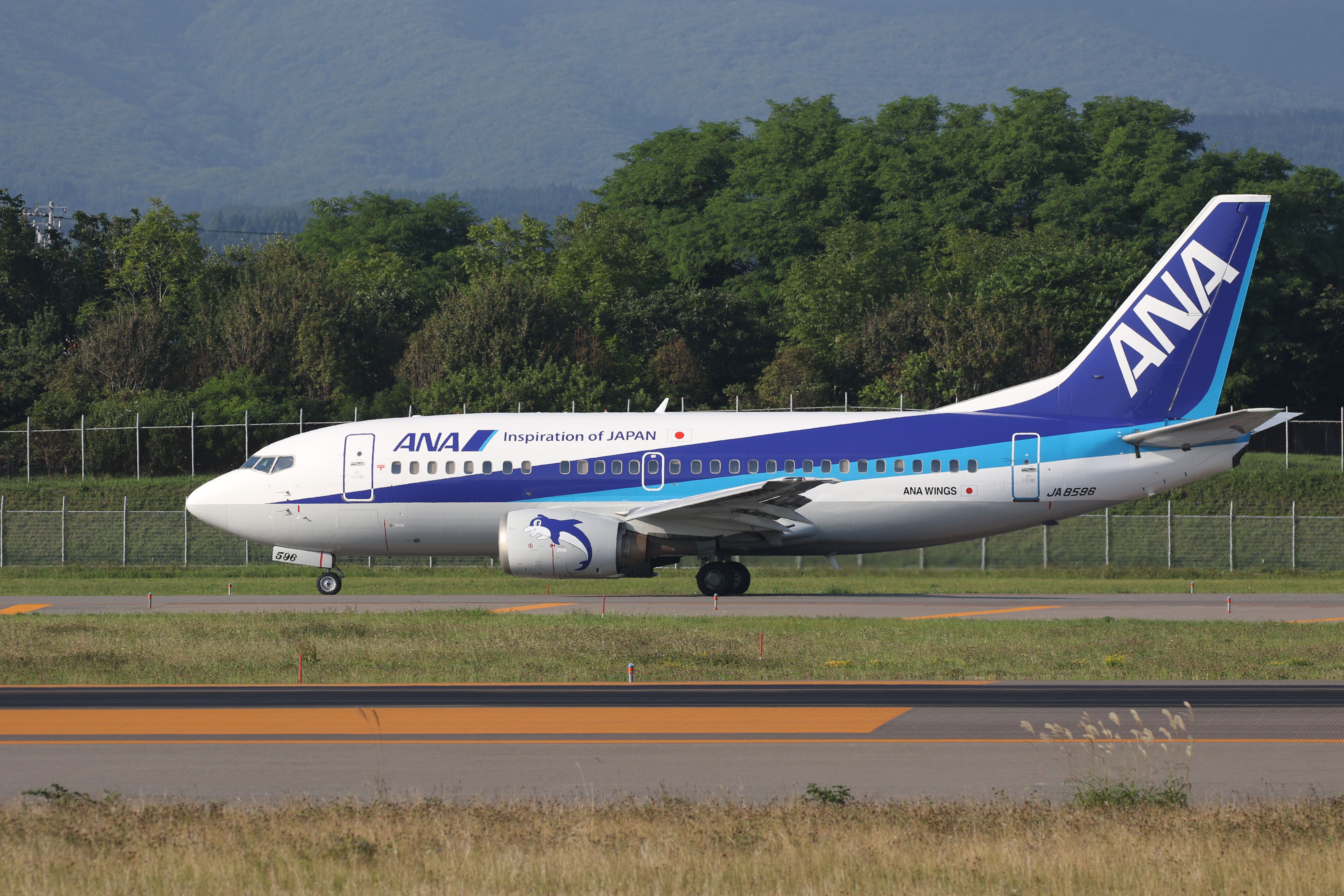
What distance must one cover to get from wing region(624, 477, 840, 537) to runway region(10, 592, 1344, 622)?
1678mm

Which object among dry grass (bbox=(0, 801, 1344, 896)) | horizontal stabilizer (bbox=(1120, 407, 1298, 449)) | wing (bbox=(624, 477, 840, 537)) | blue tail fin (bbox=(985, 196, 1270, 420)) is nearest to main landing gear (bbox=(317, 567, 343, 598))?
wing (bbox=(624, 477, 840, 537))

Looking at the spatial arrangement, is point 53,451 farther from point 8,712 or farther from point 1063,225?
point 1063,225

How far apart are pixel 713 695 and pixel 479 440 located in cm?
1661

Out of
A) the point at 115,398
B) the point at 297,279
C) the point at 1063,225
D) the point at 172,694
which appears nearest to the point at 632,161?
the point at 1063,225

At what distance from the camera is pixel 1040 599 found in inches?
1316

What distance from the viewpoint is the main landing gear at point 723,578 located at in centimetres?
3359

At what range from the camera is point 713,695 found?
60.5 ft

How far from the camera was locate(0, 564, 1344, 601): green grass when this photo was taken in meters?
36.1

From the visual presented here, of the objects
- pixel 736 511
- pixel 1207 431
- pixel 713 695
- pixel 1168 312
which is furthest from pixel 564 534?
pixel 1168 312

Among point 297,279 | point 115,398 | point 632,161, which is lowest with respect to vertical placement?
point 115,398

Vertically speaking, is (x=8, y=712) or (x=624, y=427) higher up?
(x=624, y=427)

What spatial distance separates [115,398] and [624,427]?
38157 millimetres

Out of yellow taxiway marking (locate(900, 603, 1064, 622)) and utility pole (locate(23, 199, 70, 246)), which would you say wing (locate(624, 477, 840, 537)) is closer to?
yellow taxiway marking (locate(900, 603, 1064, 622))

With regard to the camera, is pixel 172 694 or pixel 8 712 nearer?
pixel 8 712
